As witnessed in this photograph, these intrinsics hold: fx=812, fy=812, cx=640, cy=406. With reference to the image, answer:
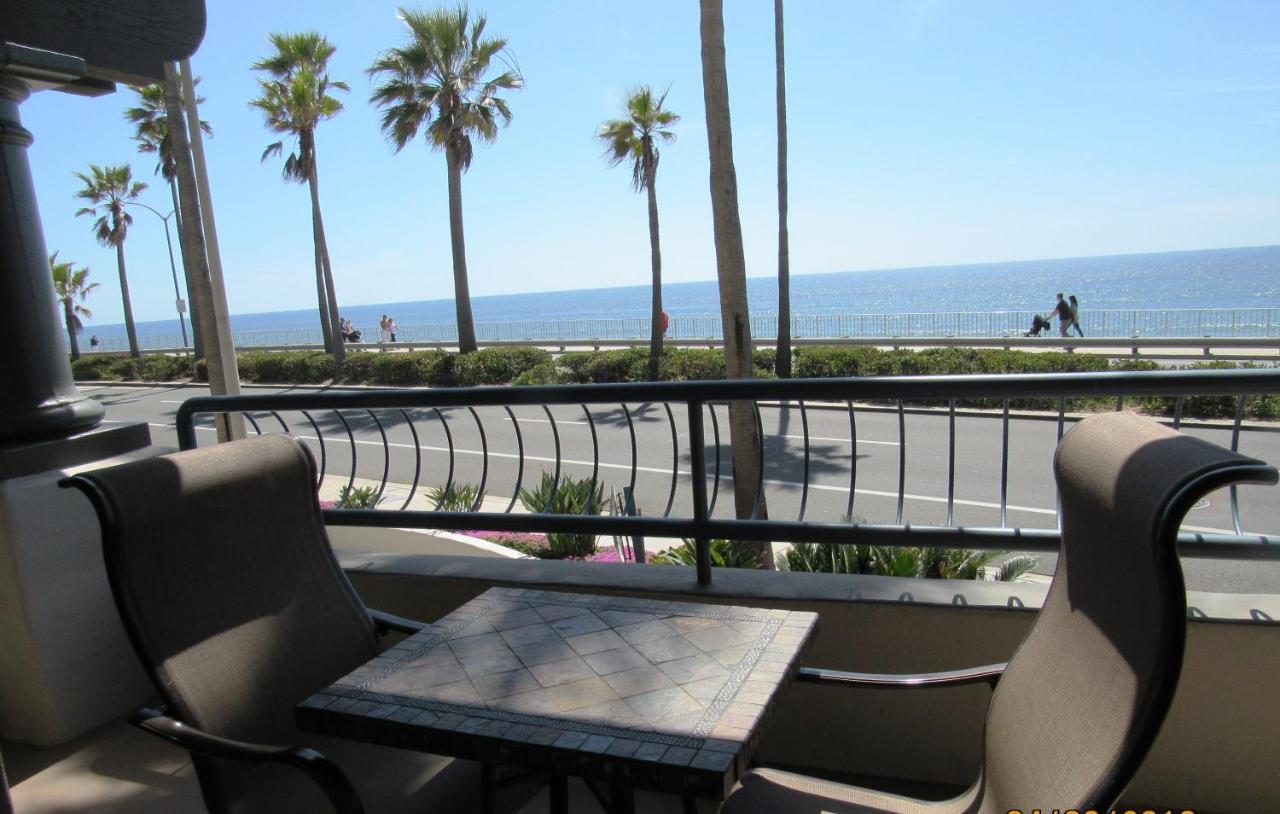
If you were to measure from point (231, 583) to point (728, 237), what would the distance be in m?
5.72

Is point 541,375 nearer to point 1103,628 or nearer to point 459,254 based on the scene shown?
point 459,254

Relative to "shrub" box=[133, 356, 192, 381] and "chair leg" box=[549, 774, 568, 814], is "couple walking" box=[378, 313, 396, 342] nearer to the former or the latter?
"shrub" box=[133, 356, 192, 381]

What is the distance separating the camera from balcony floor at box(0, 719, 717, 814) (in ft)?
8.82

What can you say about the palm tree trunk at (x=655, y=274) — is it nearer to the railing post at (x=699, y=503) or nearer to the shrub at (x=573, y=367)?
the shrub at (x=573, y=367)

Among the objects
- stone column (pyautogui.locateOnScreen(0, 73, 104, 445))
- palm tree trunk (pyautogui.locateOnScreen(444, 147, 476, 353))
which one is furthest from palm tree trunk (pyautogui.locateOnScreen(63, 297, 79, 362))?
stone column (pyautogui.locateOnScreen(0, 73, 104, 445))

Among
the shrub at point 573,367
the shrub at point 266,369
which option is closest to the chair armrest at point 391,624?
the shrub at point 573,367

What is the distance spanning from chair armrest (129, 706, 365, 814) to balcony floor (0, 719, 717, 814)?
3.32ft

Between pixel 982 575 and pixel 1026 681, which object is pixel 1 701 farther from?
pixel 982 575

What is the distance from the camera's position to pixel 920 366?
1795cm

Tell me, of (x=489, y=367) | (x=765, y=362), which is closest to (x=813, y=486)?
(x=765, y=362)

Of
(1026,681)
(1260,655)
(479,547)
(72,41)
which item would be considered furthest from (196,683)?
(479,547)

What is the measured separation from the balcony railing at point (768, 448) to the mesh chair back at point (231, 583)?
0.79 meters

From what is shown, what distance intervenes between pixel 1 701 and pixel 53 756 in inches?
13.5

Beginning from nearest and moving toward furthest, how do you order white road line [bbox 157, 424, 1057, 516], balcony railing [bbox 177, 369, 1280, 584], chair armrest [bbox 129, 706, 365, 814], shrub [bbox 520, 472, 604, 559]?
chair armrest [bbox 129, 706, 365, 814] → balcony railing [bbox 177, 369, 1280, 584] → shrub [bbox 520, 472, 604, 559] → white road line [bbox 157, 424, 1057, 516]
